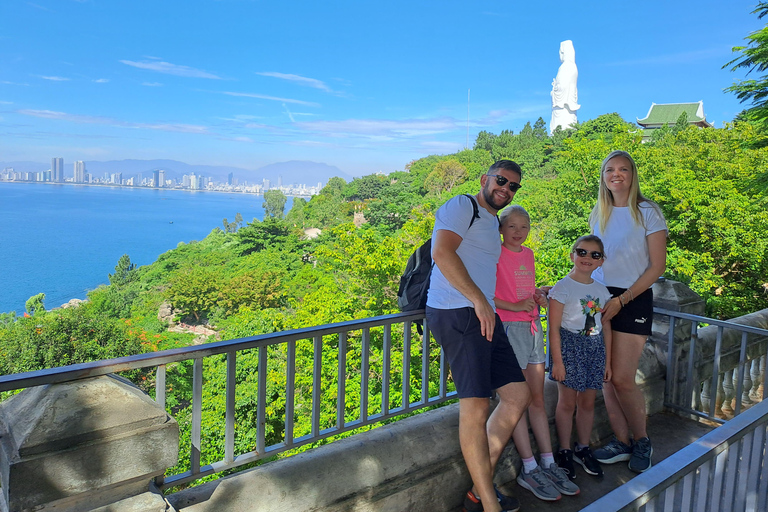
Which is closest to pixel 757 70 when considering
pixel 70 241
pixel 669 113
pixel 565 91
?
pixel 669 113

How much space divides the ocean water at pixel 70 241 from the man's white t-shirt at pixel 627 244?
107m

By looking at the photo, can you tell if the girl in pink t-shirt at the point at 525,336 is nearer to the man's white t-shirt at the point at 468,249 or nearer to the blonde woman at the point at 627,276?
the man's white t-shirt at the point at 468,249

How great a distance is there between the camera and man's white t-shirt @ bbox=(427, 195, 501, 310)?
2.38 m

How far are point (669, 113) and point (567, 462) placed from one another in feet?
310

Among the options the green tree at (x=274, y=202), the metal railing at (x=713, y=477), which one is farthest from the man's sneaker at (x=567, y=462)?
the green tree at (x=274, y=202)

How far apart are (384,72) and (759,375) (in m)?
136

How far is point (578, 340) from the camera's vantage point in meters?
2.97

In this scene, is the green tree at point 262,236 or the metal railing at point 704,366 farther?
the green tree at point 262,236

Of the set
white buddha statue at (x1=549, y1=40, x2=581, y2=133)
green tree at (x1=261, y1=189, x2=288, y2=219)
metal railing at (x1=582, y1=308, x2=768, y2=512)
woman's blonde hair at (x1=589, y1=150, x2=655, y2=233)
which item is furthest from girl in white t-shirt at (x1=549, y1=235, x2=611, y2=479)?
green tree at (x1=261, y1=189, x2=288, y2=219)

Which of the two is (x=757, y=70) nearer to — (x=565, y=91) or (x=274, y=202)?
(x=565, y=91)

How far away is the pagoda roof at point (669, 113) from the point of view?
82.4 meters

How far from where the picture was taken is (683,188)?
19.5 meters

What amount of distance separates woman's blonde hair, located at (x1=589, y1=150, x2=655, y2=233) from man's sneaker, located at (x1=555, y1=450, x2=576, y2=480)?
49.0 inches

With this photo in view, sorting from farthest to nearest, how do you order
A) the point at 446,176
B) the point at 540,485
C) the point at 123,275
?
the point at 446,176 → the point at 123,275 → the point at 540,485
